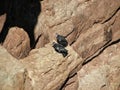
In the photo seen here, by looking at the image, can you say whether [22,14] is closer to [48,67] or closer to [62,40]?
[62,40]

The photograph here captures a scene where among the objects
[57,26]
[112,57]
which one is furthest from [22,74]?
[112,57]

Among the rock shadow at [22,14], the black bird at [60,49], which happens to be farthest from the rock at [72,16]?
the black bird at [60,49]

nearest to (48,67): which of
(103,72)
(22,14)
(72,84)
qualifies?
(72,84)

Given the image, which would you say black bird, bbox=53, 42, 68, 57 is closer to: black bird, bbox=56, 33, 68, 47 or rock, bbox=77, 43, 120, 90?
black bird, bbox=56, 33, 68, 47

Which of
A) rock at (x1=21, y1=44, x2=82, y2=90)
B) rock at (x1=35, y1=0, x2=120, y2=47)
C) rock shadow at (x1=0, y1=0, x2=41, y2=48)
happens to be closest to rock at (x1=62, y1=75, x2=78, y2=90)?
rock at (x1=21, y1=44, x2=82, y2=90)

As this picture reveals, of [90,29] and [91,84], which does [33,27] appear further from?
[91,84]

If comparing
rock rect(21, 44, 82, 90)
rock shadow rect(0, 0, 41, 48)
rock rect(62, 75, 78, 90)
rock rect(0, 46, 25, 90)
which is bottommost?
rock rect(62, 75, 78, 90)

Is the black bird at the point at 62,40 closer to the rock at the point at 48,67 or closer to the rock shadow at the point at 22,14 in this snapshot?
the rock at the point at 48,67
